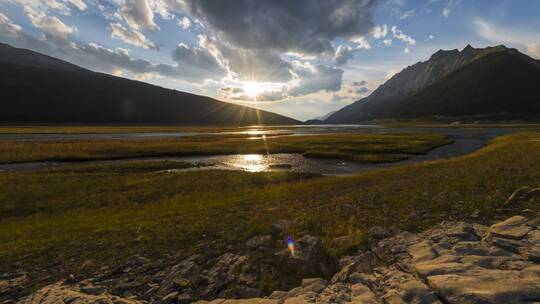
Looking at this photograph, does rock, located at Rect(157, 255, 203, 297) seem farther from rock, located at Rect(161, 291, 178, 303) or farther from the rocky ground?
A: rock, located at Rect(161, 291, 178, 303)

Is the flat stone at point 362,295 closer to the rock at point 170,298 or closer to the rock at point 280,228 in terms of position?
the rock at point 280,228

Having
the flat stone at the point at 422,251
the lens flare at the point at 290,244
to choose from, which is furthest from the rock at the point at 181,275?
the flat stone at the point at 422,251

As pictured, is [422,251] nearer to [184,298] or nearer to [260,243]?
[260,243]

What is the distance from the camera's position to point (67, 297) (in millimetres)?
7398

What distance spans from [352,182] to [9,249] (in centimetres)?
2578

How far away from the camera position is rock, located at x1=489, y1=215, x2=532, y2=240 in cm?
855

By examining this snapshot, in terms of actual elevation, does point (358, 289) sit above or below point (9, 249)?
above

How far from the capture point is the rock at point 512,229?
855 centimetres

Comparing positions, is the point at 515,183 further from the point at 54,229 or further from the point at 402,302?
the point at 54,229

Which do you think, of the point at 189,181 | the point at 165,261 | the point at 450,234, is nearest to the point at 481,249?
the point at 450,234

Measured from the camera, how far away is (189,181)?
3134 centimetres

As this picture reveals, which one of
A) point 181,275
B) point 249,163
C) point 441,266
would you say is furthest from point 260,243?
point 249,163

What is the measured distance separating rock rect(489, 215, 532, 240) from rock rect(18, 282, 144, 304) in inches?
471

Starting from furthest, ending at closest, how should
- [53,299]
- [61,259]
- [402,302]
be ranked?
[61,259] < [53,299] < [402,302]
